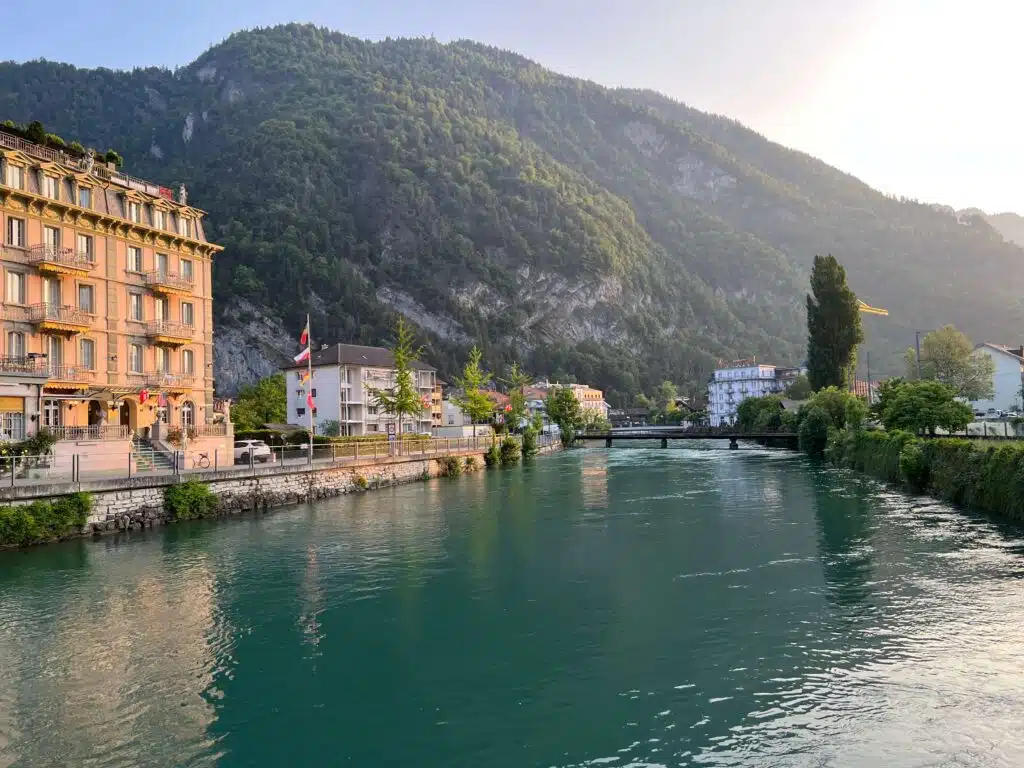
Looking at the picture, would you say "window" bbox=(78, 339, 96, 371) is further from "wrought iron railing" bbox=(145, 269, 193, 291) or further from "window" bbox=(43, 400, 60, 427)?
"wrought iron railing" bbox=(145, 269, 193, 291)

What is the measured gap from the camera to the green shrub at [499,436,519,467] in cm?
7258

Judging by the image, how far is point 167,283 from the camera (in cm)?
4512

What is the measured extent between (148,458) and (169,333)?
10.6 m

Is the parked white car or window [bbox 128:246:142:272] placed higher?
window [bbox 128:246:142:272]

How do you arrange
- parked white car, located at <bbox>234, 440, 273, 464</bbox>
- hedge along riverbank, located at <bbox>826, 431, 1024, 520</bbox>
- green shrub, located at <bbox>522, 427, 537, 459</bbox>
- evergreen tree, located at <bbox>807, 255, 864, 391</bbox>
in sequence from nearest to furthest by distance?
1. hedge along riverbank, located at <bbox>826, 431, 1024, 520</bbox>
2. parked white car, located at <bbox>234, 440, 273, 464</bbox>
3. green shrub, located at <bbox>522, 427, 537, 459</bbox>
4. evergreen tree, located at <bbox>807, 255, 864, 391</bbox>

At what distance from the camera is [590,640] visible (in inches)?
623

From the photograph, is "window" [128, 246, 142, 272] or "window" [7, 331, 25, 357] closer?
"window" [7, 331, 25, 357]

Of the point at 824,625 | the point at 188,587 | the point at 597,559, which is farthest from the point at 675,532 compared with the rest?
the point at 188,587

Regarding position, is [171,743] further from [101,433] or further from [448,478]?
[448,478]

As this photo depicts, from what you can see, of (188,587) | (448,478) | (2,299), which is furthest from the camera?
(448,478)

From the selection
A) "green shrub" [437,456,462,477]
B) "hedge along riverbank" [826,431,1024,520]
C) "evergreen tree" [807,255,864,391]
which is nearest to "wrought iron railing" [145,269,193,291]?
"green shrub" [437,456,462,477]

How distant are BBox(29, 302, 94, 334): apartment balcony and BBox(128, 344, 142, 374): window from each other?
3.30 meters

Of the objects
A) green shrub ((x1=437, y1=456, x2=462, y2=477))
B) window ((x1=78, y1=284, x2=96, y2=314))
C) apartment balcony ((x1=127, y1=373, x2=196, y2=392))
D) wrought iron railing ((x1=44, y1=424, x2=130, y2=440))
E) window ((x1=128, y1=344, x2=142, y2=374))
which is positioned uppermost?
window ((x1=78, y1=284, x2=96, y2=314))

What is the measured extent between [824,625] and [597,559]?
30.3 feet
